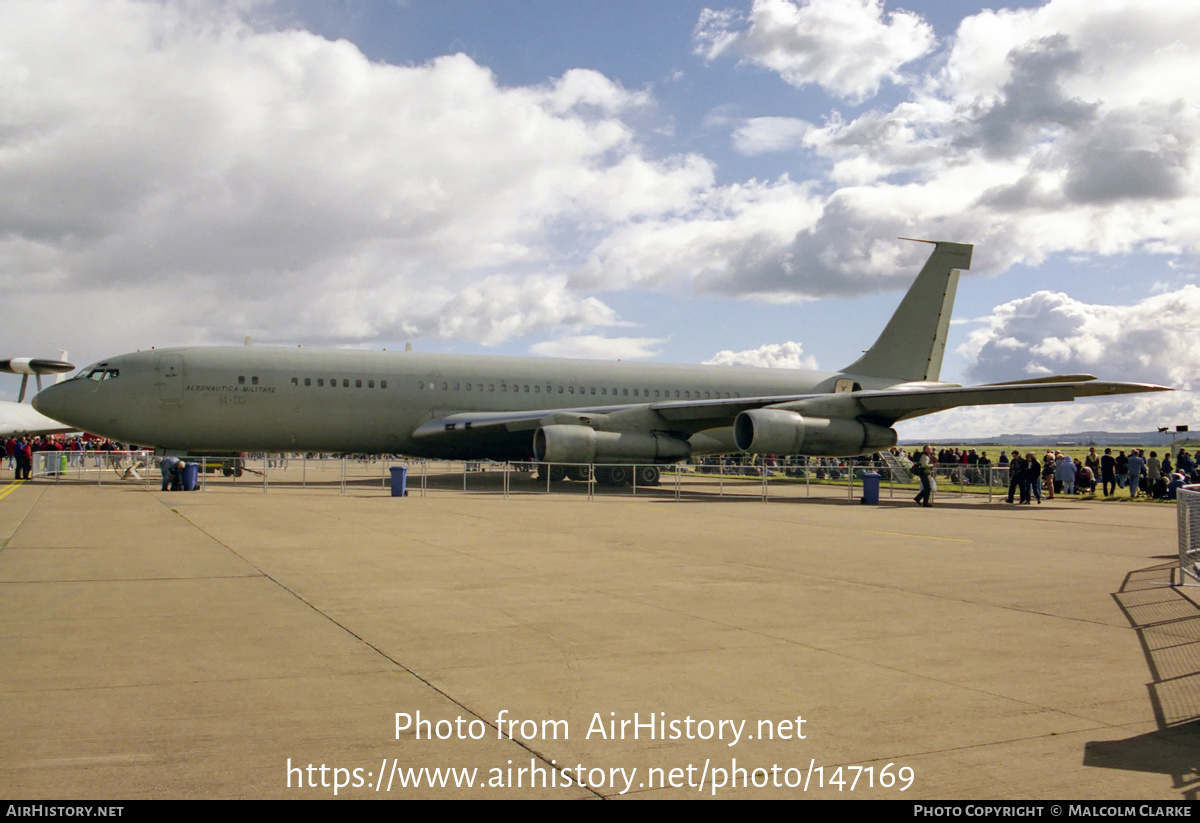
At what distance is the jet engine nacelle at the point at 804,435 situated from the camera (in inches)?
974

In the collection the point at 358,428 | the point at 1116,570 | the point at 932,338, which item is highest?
the point at 932,338

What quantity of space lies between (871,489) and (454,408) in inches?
499

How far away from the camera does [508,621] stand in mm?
7074

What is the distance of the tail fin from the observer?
1284 inches

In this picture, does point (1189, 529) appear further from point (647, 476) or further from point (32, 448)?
point (32, 448)

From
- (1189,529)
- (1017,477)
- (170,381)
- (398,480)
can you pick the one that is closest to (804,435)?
(1017,477)

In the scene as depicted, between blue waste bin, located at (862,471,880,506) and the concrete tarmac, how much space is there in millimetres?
10743

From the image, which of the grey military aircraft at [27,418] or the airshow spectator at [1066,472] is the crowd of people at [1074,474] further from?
the grey military aircraft at [27,418]

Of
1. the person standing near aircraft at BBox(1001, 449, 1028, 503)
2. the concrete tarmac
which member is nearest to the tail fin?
the person standing near aircraft at BBox(1001, 449, 1028, 503)

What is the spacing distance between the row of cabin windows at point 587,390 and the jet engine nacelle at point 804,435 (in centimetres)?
540

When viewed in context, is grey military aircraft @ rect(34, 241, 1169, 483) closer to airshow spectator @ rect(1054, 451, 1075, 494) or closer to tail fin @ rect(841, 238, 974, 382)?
airshow spectator @ rect(1054, 451, 1075, 494)

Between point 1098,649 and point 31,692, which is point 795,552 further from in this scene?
point 31,692
